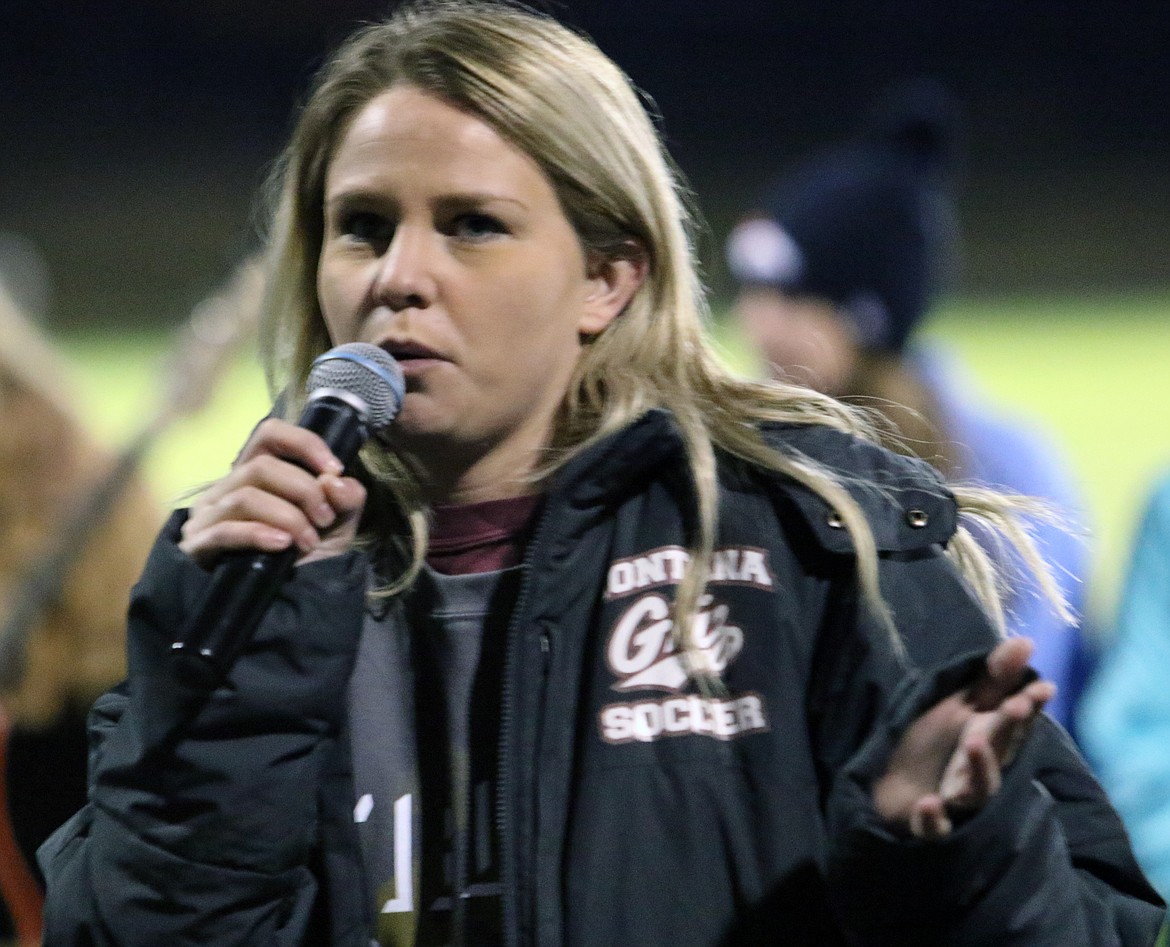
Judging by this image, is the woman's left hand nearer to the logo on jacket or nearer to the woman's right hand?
the logo on jacket

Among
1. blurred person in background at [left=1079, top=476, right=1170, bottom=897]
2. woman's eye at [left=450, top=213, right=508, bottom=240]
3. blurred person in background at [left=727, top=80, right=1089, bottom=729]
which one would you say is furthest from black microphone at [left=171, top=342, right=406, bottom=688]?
→ blurred person in background at [left=727, top=80, right=1089, bottom=729]

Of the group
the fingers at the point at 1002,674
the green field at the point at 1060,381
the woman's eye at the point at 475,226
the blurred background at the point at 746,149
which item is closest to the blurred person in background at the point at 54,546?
the woman's eye at the point at 475,226

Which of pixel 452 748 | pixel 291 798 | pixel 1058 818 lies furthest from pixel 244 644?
pixel 1058 818

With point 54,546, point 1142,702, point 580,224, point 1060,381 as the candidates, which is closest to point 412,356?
point 580,224

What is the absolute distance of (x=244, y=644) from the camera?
1270mm

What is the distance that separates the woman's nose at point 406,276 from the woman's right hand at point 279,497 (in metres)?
0.25

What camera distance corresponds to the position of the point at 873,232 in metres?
3.67

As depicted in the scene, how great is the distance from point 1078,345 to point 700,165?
1.86 m

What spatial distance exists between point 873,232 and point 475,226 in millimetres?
2233

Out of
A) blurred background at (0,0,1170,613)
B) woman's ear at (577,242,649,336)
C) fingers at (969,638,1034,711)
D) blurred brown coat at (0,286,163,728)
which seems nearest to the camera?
fingers at (969,638,1034,711)

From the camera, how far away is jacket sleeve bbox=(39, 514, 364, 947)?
133 cm

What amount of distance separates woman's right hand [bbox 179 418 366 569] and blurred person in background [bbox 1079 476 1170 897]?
56.0 inches

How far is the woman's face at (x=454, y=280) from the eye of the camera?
1543 millimetres

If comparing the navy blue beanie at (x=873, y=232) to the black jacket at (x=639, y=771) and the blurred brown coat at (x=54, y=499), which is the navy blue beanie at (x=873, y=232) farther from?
the black jacket at (x=639, y=771)
